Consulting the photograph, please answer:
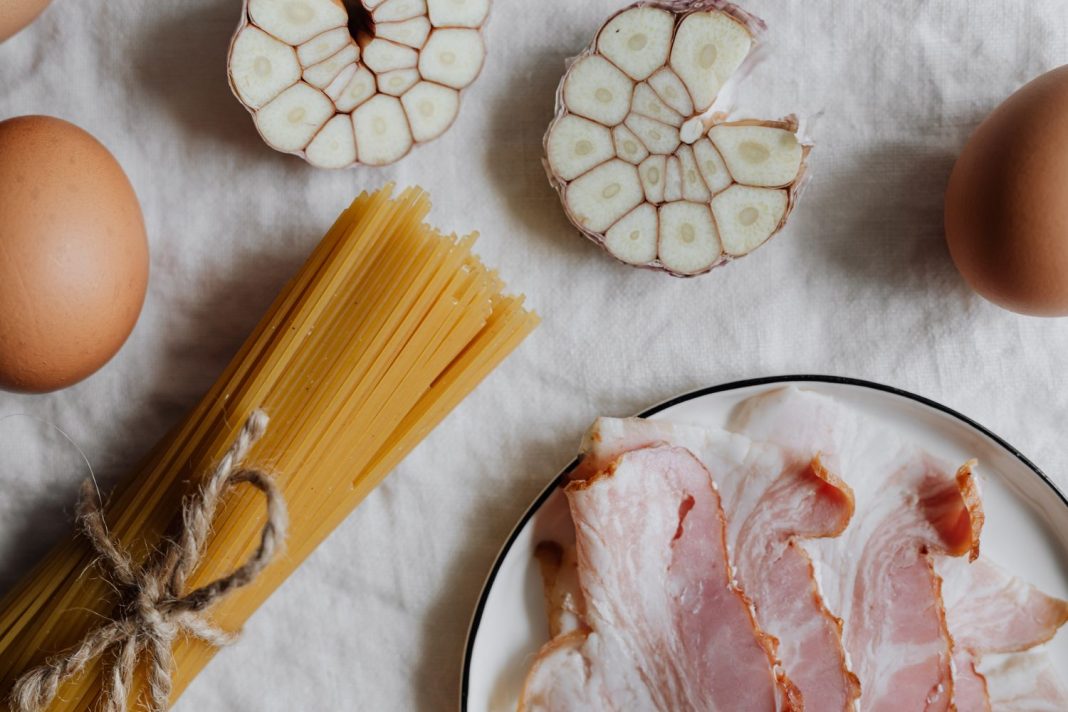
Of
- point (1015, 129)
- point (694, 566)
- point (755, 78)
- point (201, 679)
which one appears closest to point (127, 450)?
point (201, 679)

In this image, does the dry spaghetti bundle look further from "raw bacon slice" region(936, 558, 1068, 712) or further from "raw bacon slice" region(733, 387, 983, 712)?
"raw bacon slice" region(936, 558, 1068, 712)

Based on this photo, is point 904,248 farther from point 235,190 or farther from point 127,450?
point 127,450

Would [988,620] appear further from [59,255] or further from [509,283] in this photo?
[59,255]

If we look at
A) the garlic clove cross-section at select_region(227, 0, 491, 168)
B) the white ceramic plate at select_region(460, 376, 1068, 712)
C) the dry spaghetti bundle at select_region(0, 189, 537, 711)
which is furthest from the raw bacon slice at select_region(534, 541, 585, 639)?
the garlic clove cross-section at select_region(227, 0, 491, 168)

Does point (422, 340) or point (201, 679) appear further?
point (201, 679)

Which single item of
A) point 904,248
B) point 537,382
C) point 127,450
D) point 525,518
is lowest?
point 127,450

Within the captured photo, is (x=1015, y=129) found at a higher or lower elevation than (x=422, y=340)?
higher

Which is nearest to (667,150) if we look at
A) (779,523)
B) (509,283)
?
(509,283)
